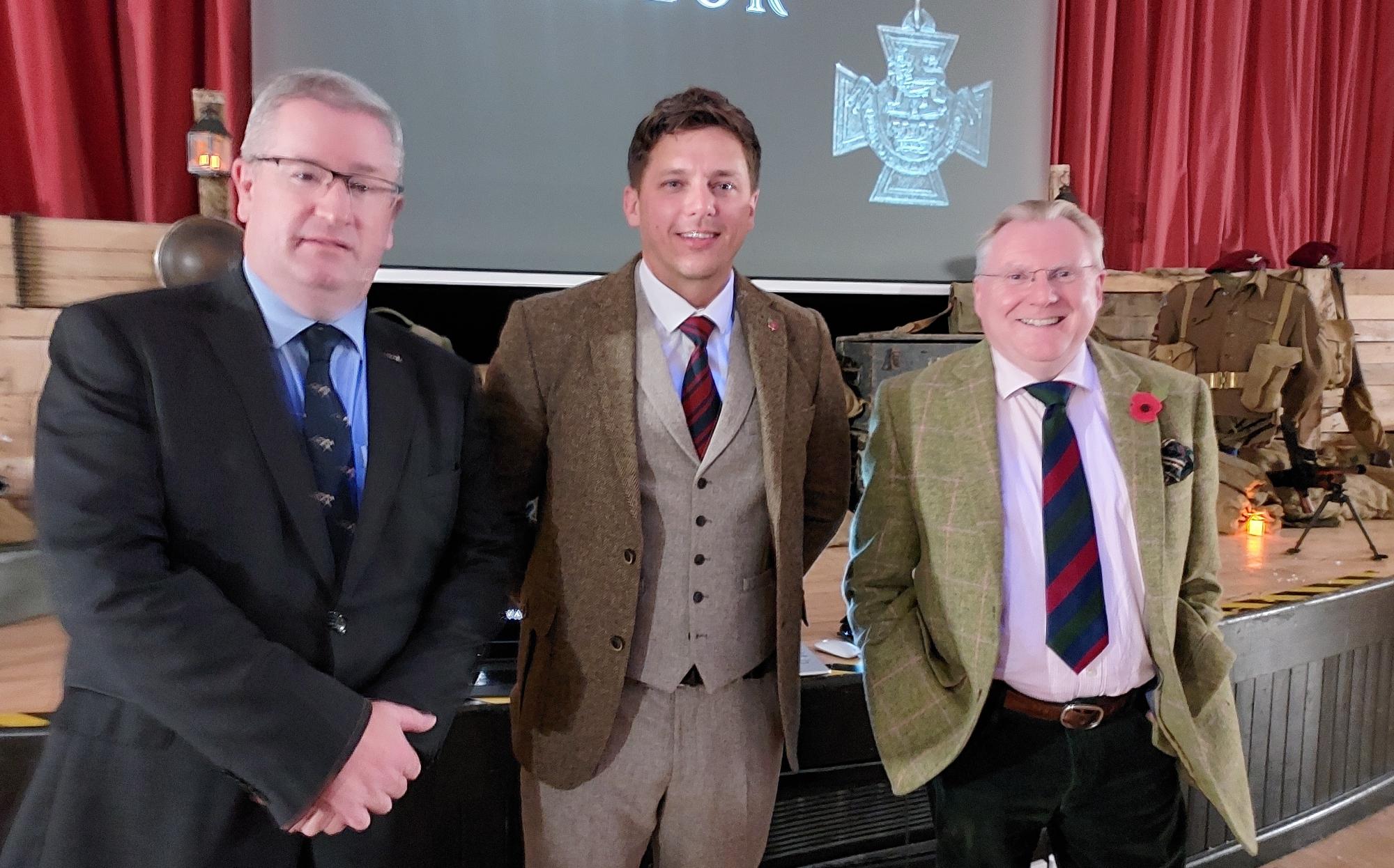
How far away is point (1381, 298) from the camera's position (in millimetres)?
4930

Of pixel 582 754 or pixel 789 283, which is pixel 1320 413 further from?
pixel 582 754

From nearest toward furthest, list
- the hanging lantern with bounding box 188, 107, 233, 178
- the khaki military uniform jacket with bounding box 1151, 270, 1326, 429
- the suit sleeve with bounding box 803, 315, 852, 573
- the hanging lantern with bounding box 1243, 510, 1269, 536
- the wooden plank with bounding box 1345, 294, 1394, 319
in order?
the suit sleeve with bounding box 803, 315, 852, 573 < the hanging lantern with bounding box 188, 107, 233, 178 < the hanging lantern with bounding box 1243, 510, 1269, 536 < the khaki military uniform jacket with bounding box 1151, 270, 1326, 429 < the wooden plank with bounding box 1345, 294, 1394, 319

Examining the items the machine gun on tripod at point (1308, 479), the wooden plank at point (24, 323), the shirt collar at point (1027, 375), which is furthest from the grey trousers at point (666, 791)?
the machine gun on tripod at point (1308, 479)

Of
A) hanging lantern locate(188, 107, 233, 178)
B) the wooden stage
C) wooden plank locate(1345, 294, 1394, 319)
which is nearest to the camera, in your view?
the wooden stage

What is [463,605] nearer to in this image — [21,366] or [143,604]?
[143,604]

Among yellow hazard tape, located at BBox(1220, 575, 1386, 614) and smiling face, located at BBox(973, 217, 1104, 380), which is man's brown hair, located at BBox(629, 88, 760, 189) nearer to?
smiling face, located at BBox(973, 217, 1104, 380)

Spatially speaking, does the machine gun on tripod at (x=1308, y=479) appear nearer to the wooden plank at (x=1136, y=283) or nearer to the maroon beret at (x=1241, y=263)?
the maroon beret at (x=1241, y=263)

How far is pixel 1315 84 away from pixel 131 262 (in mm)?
6329

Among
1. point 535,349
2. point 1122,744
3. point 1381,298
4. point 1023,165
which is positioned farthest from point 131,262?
point 1381,298

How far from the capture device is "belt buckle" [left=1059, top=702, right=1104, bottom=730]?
4.22 feet

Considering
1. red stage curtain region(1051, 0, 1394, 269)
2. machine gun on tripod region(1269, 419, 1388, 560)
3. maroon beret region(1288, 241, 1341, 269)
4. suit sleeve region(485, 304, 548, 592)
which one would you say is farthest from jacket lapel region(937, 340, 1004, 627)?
maroon beret region(1288, 241, 1341, 269)

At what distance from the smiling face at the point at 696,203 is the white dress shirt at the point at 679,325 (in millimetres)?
31

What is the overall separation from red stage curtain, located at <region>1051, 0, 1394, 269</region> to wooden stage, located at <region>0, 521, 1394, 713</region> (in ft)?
6.89

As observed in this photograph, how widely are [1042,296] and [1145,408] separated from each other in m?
0.24
